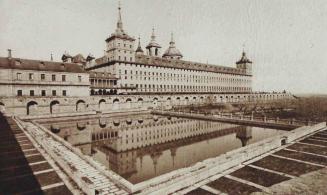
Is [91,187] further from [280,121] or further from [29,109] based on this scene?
[29,109]

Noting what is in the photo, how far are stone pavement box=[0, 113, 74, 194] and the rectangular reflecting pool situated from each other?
5008 millimetres

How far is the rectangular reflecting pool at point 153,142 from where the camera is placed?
18.7 m

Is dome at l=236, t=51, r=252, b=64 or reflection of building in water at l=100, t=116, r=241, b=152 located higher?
dome at l=236, t=51, r=252, b=64

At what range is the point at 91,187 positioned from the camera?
9.99 m

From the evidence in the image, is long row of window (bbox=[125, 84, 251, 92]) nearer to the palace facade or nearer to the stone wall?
the palace facade

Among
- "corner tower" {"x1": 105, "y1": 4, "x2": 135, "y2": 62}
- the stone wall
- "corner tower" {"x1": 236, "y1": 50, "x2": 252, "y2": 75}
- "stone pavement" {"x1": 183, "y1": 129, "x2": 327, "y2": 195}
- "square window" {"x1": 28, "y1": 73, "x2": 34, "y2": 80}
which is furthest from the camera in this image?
"corner tower" {"x1": 236, "y1": 50, "x2": 252, "y2": 75}

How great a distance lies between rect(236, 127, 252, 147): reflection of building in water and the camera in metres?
26.8

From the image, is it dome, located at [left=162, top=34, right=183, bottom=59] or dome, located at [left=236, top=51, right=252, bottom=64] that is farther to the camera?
dome, located at [left=236, top=51, right=252, bottom=64]

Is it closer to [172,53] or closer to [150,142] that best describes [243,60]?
[172,53]

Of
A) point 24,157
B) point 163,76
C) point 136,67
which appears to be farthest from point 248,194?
point 163,76

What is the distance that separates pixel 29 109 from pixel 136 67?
1242 inches

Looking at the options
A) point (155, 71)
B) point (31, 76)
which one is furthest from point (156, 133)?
point (155, 71)

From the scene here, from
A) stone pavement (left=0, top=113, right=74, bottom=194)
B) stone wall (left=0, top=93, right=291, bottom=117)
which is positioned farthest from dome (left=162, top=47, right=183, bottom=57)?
stone pavement (left=0, top=113, right=74, bottom=194)

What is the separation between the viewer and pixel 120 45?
2484 inches
